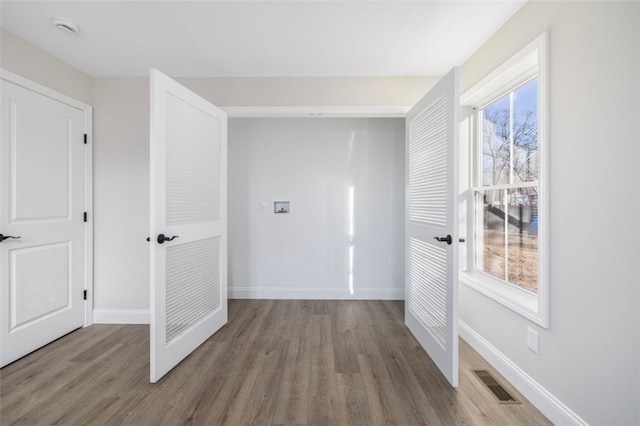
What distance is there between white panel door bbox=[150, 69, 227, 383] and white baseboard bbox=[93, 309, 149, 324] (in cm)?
87

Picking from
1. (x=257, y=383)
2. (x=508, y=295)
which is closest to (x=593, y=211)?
(x=508, y=295)

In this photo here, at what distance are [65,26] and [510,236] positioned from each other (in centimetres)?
366

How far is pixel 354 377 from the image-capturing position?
1983mm

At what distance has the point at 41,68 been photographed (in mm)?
2414

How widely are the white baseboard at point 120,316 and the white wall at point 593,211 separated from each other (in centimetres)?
329

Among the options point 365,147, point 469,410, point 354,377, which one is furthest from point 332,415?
point 365,147

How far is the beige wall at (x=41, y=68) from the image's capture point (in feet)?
7.12

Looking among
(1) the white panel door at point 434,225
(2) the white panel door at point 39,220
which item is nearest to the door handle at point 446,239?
(1) the white panel door at point 434,225

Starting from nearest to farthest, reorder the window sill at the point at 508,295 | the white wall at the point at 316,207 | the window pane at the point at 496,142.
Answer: the window sill at the point at 508,295 < the window pane at the point at 496,142 < the white wall at the point at 316,207

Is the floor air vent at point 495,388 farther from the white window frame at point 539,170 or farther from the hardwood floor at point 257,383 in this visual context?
the white window frame at point 539,170

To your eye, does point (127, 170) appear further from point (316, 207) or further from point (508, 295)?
point (508, 295)

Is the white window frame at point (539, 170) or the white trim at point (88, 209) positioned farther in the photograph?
the white trim at point (88, 209)

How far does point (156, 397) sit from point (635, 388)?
2.42 m

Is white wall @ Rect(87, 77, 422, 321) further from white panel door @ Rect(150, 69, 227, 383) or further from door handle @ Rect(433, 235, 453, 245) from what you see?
door handle @ Rect(433, 235, 453, 245)
